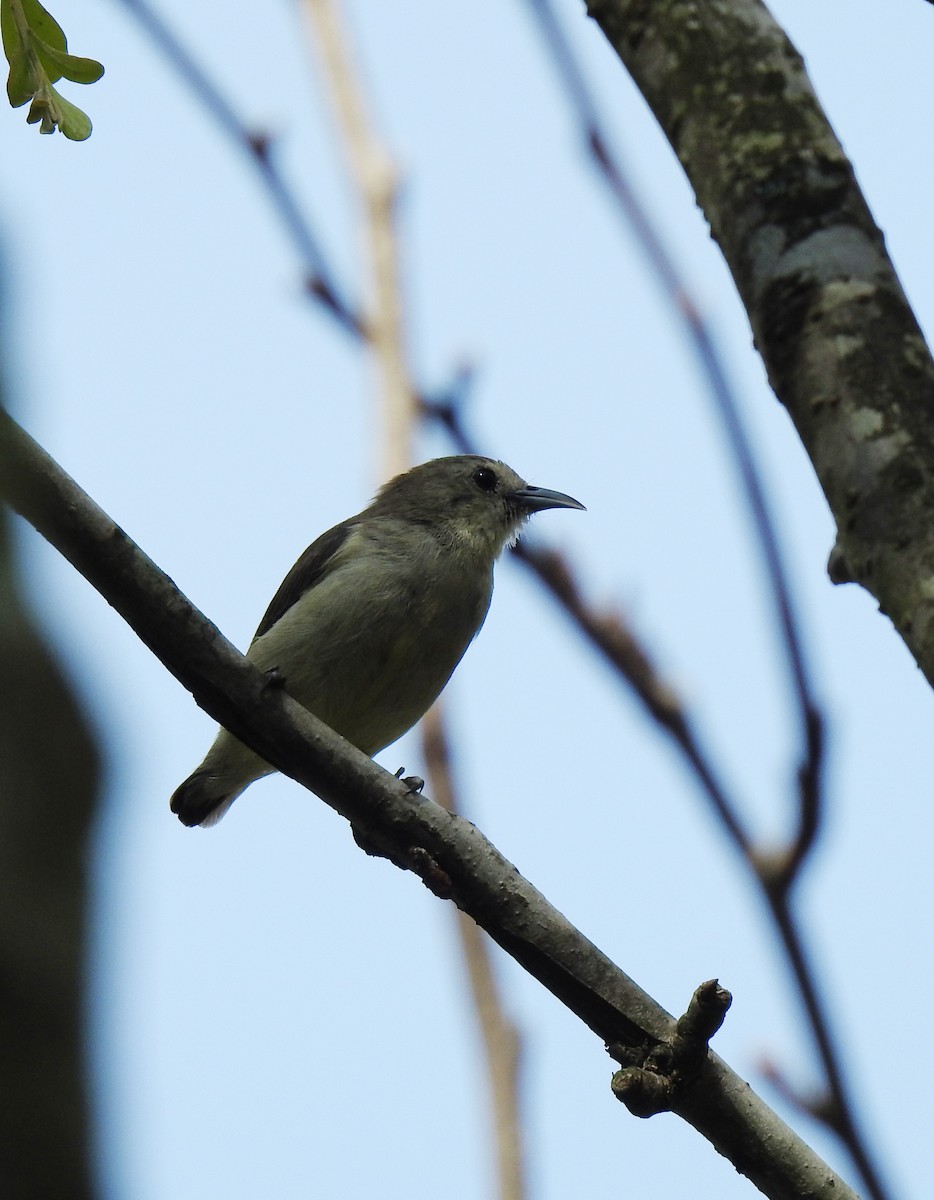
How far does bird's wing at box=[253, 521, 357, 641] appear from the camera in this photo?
6566 mm

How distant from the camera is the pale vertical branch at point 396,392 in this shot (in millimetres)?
5188

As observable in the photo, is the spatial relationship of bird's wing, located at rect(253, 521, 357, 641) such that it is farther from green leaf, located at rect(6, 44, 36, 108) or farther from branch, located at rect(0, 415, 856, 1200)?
green leaf, located at rect(6, 44, 36, 108)

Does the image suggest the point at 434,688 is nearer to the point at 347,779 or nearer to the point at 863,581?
the point at 347,779

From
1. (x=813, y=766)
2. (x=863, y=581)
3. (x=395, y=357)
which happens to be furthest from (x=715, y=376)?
(x=395, y=357)

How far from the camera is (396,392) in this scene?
7566mm

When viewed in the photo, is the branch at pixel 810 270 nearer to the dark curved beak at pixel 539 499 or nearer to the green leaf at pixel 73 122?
the green leaf at pixel 73 122

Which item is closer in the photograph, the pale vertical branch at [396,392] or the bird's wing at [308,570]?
the pale vertical branch at [396,392]

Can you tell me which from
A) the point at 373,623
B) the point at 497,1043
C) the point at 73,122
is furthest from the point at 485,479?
the point at 73,122

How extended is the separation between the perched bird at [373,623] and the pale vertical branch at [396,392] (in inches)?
16.1

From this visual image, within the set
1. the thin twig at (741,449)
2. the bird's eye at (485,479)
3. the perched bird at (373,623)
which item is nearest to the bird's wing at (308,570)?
the perched bird at (373,623)

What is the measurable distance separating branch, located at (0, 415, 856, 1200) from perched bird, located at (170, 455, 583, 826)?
192cm

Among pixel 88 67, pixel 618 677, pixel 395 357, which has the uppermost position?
pixel 395 357

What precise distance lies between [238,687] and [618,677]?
924mm

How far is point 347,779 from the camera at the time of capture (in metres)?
3.51
